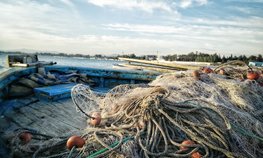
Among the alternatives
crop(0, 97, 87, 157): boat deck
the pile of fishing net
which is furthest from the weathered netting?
crop(0, 97, 87, 157): boat deck

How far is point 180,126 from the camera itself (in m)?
2.76

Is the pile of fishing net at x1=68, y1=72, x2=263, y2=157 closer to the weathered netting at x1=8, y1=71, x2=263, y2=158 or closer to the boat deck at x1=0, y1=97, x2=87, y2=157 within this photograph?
the weathered netting at x1=8, y1=71, x2=263, y2=158

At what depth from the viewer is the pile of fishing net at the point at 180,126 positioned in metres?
2.59

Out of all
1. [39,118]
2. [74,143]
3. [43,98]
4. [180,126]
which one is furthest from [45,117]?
[180,126]

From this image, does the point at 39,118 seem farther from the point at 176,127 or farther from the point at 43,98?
the point at 176,127

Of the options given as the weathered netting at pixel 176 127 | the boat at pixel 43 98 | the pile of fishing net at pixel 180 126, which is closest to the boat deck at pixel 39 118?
the boat at pixel 43 98

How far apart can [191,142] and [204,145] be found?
14 cm

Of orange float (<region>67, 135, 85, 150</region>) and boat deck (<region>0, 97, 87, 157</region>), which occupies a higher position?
orange float (<region>67, 135, 85, 150</region>)

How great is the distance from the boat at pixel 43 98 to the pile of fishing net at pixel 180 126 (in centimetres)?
71

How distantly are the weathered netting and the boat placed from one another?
0.49 metres

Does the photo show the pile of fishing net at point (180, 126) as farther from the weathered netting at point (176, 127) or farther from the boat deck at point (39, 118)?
the boat deck at point (39, 118)

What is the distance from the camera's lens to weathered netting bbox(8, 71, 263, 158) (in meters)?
2.58

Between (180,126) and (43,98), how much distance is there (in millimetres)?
3250

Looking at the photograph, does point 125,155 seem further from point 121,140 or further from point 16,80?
point 16,80
